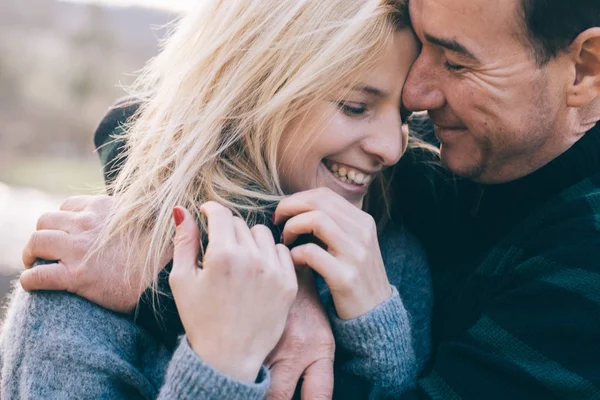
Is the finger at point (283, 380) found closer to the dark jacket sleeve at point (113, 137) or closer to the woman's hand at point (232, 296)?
the woman's hand at point (232, 296)

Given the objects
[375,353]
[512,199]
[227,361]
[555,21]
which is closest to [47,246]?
[227,361]

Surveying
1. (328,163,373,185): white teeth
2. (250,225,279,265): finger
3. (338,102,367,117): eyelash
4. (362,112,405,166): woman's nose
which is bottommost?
(328,163,373,185): white teeth

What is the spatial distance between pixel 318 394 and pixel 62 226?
77 cm

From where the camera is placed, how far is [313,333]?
1.52 meters

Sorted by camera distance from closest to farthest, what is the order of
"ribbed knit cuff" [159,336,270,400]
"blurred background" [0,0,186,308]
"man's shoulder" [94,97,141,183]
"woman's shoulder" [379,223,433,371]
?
"ribbed knit cuff" [159,336,270,400] < "woman's shoulder" [379,223,433,371] < "man's shoulder" [94,97,141,183] < "blurred background" [0,0,186,308]

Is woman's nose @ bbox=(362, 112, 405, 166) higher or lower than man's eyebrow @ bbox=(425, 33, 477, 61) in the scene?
lower

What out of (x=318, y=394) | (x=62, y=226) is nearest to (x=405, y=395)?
(x=318, y=394)

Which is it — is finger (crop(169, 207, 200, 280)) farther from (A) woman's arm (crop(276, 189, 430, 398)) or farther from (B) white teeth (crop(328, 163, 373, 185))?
(B) white teeth (crop(328, 163, 373, 185))

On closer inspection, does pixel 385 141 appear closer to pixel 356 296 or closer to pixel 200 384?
pixel 356 296

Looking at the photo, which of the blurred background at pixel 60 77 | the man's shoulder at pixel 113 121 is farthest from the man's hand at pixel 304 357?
the blurred background at pixel 60 77

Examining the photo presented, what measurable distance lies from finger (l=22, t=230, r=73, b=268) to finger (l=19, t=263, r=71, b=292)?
0.17 ft

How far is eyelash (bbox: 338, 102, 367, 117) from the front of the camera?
1.75m

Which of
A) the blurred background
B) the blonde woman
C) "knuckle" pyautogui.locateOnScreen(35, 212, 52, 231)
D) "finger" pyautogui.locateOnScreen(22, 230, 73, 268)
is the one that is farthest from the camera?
the blurred background

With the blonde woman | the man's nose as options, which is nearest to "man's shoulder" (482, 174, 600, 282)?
the blonde woman
